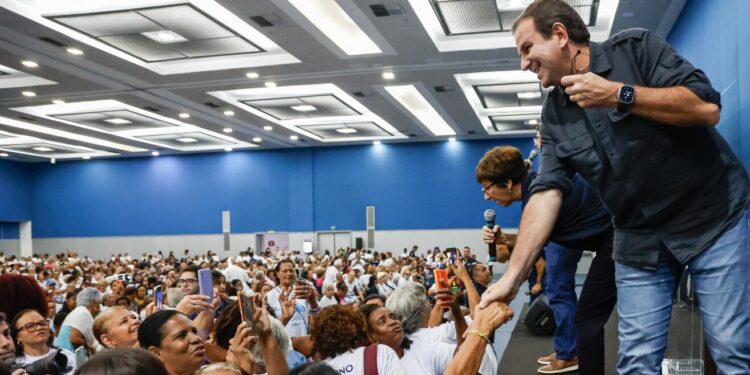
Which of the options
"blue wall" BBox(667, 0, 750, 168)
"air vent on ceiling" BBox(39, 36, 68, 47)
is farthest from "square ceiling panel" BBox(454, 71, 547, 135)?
"air vent on ceiling" BBox(39, 36, 68, 47)

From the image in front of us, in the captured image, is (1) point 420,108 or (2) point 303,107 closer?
(2) point 303,107

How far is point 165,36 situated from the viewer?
13.0m

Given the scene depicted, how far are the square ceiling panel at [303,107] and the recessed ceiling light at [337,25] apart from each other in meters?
4.66

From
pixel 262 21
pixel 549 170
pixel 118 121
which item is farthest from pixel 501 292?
pixel 118 121

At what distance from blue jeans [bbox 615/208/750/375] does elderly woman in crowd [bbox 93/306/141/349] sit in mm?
3191

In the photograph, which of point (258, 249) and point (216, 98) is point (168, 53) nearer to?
point (216, 98)

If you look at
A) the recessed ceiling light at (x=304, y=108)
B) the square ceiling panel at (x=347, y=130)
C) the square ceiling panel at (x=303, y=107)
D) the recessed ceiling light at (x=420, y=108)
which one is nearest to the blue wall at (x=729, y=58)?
the recessed ceiling light at (x=420, y=108)

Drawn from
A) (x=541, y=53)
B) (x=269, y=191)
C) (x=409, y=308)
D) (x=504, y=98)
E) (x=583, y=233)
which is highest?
(x=504, y=98)

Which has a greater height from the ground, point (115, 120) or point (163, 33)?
point (163, 33)

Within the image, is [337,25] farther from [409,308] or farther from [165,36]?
[409,308]

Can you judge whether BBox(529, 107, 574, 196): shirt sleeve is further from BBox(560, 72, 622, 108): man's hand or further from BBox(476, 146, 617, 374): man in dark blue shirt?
BBox(476, 146, 617, 374): man in dark blue shirt

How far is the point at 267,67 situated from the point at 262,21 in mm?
3420

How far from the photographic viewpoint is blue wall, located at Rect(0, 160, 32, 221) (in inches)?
1187

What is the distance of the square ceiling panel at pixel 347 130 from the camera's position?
78.2ft
